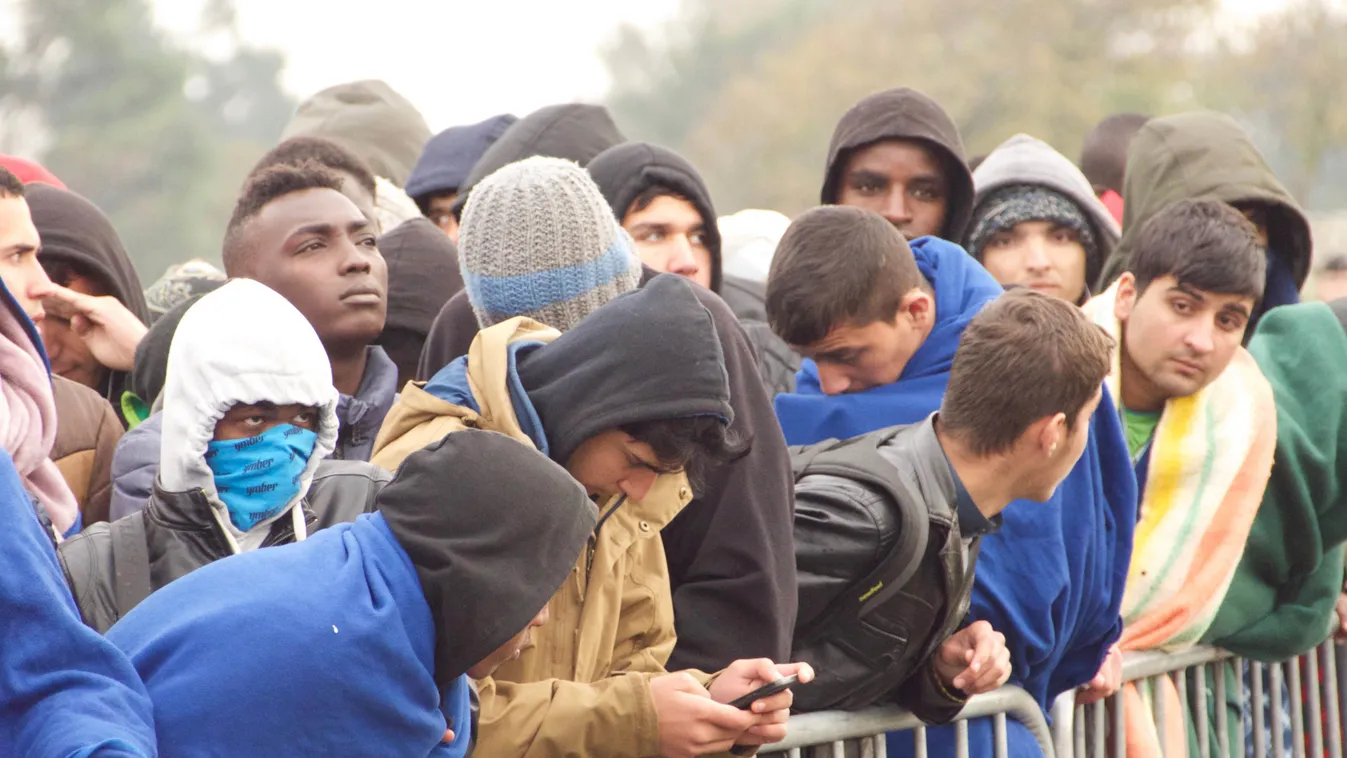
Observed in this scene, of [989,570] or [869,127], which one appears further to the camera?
[869,127]

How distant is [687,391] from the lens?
3.10 metres

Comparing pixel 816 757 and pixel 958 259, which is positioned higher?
pixel 958 259

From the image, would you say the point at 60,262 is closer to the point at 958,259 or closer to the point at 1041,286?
the point at 958,259

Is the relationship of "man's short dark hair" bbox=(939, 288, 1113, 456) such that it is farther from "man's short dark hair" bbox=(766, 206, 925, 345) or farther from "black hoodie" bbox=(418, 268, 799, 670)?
"black hoodie" bbox=(418, 268, 799, 670)

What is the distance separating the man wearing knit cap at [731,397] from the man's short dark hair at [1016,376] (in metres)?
0.50

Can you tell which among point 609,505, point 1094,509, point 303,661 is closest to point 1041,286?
point 1094,509

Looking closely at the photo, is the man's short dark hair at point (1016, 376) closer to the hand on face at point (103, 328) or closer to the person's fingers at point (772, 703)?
the person's fingers at point (772, 703)

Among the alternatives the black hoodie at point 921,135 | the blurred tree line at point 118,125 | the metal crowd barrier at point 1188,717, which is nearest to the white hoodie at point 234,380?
the metal crowd barrier at point 1188,717

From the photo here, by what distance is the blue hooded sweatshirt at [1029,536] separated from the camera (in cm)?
409

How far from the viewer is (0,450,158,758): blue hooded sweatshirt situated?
7.32ft

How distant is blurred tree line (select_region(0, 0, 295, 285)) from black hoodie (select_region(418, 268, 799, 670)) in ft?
141

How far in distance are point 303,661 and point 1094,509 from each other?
2.36 metres

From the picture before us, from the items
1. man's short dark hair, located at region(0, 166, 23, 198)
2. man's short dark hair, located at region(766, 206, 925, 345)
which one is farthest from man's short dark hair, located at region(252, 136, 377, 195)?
man's short dark hair, located at region(766, 206, 925, 345)

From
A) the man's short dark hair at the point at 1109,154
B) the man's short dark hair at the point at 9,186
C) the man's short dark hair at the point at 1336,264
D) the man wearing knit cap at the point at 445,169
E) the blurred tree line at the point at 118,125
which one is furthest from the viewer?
the blurred tree line at the point at 118,125
